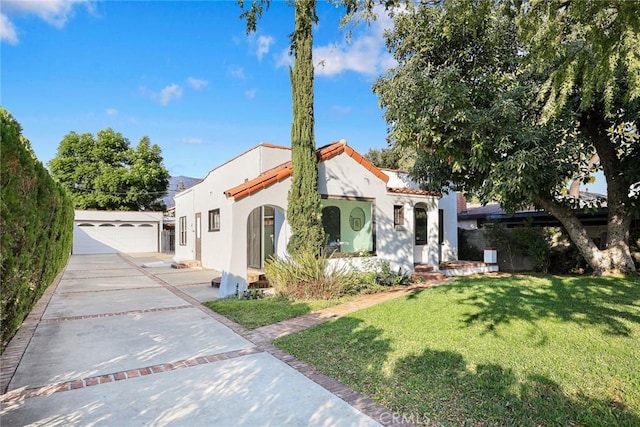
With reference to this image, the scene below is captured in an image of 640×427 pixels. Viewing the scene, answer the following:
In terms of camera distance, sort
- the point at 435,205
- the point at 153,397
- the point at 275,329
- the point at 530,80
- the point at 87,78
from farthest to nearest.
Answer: the point at 435,205
the point at 87,78
the point at 530,80
the point at 275,329
the point at 153,397

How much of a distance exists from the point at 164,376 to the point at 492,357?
4.49m

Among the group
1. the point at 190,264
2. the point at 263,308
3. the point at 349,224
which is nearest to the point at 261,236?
the point at 349,224

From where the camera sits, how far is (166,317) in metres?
8.45

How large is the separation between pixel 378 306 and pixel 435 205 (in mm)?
8770

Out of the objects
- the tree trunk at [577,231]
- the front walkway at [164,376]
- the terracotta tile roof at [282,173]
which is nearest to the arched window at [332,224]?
the terracotta tile roof at [282,173]

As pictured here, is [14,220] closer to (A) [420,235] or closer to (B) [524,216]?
(A) [420,235]

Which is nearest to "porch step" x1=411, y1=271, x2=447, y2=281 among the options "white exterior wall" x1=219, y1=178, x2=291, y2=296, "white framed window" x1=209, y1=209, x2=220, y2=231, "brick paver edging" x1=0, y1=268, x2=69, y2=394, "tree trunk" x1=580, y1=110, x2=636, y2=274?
"tree trunk" x1=580, y1=110, x2=636, y2=274

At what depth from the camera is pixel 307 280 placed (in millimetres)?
10227

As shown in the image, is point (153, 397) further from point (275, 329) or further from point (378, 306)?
point (378, 306)

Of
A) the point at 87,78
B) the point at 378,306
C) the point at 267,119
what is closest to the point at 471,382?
the point at 378,306

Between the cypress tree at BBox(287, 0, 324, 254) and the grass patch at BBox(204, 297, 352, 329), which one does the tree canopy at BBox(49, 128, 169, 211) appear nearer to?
the cypress tree at BBox(287, 0, 324, 254)

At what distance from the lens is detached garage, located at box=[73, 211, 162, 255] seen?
1315 inches

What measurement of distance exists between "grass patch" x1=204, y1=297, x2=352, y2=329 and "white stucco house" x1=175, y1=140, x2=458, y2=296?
1.27 meters

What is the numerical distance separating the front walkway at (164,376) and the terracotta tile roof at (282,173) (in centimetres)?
367
